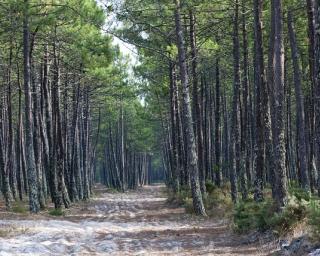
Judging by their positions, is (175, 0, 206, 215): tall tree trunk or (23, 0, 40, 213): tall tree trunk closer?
(175, 0, 206, 215): tall tree trunk

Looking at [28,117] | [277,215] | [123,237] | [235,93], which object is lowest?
[123,237]

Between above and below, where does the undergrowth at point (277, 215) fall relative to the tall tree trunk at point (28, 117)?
below

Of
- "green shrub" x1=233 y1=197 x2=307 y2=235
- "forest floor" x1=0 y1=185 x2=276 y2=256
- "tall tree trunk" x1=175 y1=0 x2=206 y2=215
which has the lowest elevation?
"forest floor" x1=0 y1=185 x2=276 y2=256

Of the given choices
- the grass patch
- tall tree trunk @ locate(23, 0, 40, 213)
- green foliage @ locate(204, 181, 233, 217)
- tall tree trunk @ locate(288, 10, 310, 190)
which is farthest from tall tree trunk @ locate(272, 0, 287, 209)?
tall tree trunk @ locate(23, 0, 40, 213)

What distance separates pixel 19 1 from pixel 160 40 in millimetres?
9848

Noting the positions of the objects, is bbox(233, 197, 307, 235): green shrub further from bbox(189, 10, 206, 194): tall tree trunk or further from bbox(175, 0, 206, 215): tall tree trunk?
bbox(189, 10, 206, 194): tall tree trunk

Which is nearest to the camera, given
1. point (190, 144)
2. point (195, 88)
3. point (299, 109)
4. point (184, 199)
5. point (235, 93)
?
point (190, 144)

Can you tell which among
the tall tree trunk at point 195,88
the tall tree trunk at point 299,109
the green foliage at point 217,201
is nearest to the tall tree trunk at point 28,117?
the tall tree trunk at point 195,88

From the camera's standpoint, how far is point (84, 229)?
50.8 feet

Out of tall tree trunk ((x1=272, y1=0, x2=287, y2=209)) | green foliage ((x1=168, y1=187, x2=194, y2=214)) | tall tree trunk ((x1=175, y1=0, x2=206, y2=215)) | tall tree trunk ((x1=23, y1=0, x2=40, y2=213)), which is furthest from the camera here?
green foliage ((x1=168, y1=187, x2=194, y2=214))

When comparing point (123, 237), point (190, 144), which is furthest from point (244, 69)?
point (123, 237)

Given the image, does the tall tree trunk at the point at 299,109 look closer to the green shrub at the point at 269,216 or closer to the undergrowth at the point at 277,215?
the undergrowth at the point at 277,215

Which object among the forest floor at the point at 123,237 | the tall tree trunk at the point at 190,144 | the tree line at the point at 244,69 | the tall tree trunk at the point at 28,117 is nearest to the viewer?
the forest floor at the point at 123,237

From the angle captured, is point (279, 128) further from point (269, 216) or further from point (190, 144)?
point (190, 144)
